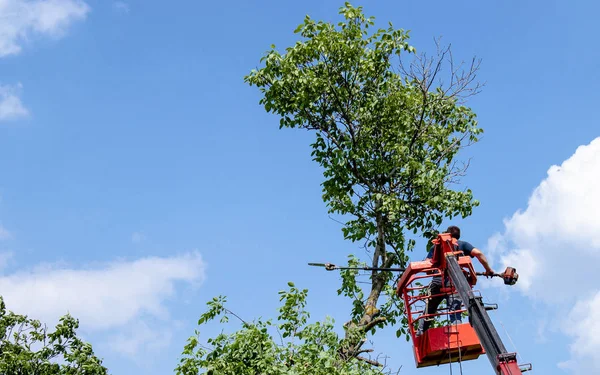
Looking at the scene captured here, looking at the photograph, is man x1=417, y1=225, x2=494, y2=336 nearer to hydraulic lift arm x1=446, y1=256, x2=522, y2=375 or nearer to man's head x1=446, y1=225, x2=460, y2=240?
man's head x1=446, y1=225, x2=460, y2=240

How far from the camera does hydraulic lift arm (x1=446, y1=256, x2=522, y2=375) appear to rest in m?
7.41

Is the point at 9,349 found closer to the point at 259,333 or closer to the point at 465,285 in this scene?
the point at 259,333

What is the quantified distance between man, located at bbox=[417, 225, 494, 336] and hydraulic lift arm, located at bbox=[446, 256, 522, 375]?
0.78 meters

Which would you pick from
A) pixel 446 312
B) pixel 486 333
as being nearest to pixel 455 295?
pixel 446 312

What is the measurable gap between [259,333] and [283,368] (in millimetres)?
765

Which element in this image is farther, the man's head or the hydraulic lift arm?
the man's head

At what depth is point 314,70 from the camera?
14547 millimetres

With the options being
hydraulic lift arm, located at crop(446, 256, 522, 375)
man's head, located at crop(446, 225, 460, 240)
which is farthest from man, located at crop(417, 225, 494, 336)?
hydraulic lift arm, located at crop(446, 256, 522, 375)

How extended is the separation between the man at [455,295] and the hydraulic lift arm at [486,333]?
2.57ft

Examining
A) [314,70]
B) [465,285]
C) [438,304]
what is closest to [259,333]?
[438,304]

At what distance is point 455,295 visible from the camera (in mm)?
9711

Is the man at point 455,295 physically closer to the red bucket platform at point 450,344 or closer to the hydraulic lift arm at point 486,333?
the red bucket platform at point 450,344

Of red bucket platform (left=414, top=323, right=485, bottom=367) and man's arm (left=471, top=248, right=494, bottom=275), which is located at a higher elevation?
man's arm (left=471, top=248, right=494, bottom=275)

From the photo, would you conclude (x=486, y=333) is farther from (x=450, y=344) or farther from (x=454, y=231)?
(x=454, y=231)
